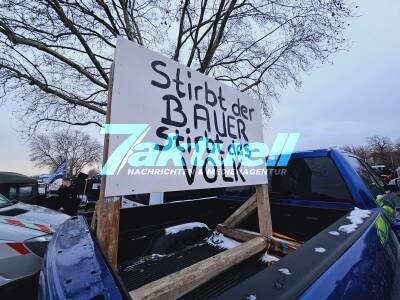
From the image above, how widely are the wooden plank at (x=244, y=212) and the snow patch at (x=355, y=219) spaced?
0.96 metres

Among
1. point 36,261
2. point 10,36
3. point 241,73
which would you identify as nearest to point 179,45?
point 241,73

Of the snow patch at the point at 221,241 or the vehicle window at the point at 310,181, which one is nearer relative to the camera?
the vehicle window at the point at 310,181

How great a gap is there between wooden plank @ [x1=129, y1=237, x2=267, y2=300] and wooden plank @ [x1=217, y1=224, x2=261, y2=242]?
35 cm

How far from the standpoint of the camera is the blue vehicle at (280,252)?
854mm

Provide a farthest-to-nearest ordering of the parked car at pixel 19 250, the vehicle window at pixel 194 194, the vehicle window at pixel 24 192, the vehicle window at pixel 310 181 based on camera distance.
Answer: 1. the vehicle window at pixel 24 192
2. the vehicle window at pixel 194 194
3. the vehicle window at pixel 310 181
4. the parked car at pixel 19 250

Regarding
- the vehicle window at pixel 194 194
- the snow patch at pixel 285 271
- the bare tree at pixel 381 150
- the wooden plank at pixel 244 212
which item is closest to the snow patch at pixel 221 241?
the wooden plank at pixel 244 212

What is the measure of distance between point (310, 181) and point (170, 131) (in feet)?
5.48

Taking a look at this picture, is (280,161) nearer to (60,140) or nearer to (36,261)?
(36,261)

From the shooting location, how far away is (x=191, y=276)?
156cm

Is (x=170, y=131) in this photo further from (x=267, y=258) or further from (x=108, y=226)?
(x=267, y=258)

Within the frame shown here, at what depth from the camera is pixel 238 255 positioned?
1953 millimetres

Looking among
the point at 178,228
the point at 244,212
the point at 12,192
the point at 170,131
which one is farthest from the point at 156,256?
the point at 12,192

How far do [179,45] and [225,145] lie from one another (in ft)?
31.4

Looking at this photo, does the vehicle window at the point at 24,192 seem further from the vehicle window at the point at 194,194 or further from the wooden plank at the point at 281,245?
the wooden plank at the point at 281,245
